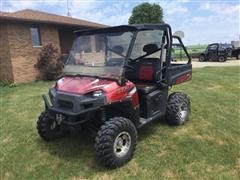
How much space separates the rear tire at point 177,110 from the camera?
6.48 m

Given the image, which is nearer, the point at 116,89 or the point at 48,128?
the point at 116,89

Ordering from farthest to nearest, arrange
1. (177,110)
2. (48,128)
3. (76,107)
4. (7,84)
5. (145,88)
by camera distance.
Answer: (7,84)
(177,110)
(48,128)
(145,88)
(76,107)

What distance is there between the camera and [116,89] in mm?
4926

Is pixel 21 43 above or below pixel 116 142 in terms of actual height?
above

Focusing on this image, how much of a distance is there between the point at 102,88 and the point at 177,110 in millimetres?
2231

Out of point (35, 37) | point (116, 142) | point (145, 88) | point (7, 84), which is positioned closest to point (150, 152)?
point (116, 142)

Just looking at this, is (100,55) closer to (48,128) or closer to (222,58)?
(48,128)

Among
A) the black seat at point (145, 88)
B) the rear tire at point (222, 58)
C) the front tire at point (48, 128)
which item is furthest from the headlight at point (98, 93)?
the rear tire at point (222, 58)

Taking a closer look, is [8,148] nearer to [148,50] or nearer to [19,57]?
[148,50]

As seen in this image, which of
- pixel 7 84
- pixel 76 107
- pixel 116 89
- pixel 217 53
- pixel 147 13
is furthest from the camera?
pixel 147 13

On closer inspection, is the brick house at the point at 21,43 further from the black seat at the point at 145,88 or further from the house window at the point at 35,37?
the black seat at the point at 145,88

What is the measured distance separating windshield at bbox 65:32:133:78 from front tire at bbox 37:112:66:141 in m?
0.92

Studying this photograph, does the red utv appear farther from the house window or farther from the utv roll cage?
the house window

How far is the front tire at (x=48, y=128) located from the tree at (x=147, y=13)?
28.3 metres
